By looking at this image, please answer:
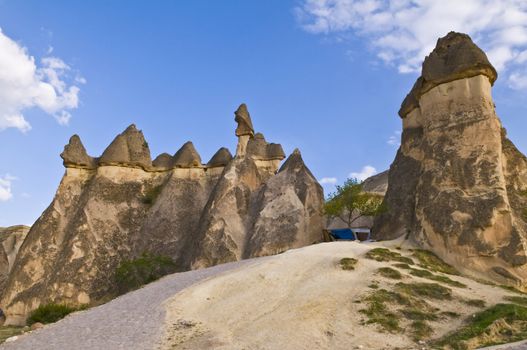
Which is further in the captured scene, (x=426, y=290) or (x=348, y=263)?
(x=348, y=263)

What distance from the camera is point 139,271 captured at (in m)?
24.7

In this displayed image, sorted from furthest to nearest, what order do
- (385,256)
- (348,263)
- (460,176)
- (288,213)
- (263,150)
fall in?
1. (263,150)
2. (288,213)
3. (460,176)
4. (385,256)
5. (348,263)

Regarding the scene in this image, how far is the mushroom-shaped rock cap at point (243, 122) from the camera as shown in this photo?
3344cm

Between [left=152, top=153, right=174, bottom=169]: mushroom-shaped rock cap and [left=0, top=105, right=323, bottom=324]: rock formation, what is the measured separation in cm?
7

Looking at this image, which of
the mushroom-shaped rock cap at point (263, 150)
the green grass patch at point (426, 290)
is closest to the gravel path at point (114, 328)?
the green grass patch at point (426, 290)

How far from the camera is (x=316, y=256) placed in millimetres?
16391

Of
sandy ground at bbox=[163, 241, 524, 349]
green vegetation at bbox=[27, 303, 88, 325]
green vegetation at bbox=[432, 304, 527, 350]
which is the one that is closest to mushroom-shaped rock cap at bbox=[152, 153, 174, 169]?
green vegetation at bbox=[27, 303, 88, 325]

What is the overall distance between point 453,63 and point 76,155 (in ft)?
72.6

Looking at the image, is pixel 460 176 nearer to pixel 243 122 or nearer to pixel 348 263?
pixel 348 263

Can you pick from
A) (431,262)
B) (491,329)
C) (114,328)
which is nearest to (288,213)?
(431,262)

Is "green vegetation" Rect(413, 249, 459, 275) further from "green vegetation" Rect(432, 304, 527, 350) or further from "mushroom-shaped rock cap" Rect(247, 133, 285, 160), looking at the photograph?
"mushroom-shaped rock cap" Rect(247, 133, 285, 160)

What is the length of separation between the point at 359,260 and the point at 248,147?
18.9 meters

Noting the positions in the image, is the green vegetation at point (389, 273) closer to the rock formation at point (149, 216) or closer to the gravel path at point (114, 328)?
the gravel path at point (114, 328)

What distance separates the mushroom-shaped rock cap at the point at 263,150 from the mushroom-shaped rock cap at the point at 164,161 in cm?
523
